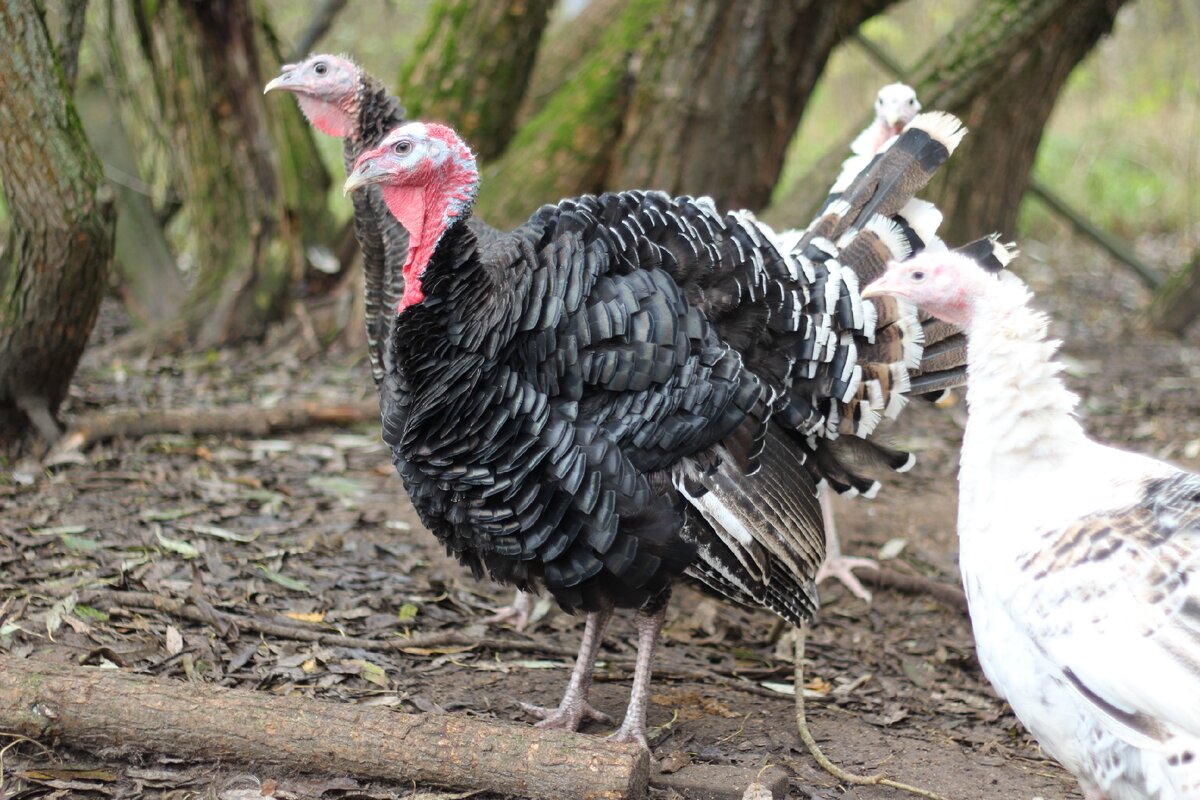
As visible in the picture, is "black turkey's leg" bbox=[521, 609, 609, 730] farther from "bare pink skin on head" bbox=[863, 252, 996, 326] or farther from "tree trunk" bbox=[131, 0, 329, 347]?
"tree trunk" bbox=[131, 0, 329, 347]

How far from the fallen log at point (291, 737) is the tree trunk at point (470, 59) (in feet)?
16.5

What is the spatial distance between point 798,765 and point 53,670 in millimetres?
2225

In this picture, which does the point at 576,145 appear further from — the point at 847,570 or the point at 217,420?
the point at 847,570

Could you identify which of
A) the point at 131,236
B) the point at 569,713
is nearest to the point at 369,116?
the point at 569,713

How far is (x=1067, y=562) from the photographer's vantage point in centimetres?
284

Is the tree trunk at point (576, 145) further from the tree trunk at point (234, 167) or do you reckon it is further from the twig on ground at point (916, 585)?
the twig on ground at point (916, 585)

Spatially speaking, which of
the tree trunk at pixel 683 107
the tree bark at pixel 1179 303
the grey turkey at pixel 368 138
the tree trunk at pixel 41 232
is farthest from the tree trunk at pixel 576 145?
the tree bark at pixel 1179 303

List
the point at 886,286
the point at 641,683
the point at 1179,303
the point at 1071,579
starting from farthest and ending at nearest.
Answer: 1. the point at 1179,303
2. the point at 641,683
3. the point at 886,286
4. the point at 1071,579

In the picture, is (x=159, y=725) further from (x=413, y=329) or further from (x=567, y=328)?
(x=567, y=328)

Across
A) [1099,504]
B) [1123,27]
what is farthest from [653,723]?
[1123,27]

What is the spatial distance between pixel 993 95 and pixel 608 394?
4.23m

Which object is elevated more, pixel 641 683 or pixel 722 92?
pixel 722 92

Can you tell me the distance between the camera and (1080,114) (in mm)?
15141

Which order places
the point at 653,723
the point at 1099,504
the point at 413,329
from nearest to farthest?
the point at 1099,504 < the point at 413,329 < the point at 653,723
